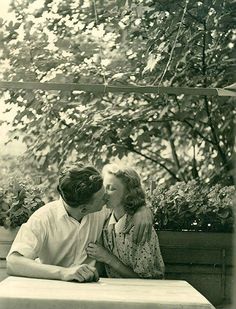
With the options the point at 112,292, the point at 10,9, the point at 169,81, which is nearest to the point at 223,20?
the point at 169,81

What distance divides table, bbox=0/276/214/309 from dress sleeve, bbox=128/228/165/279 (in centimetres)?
37

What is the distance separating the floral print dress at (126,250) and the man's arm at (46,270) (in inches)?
12.9

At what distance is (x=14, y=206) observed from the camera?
3.64 meters

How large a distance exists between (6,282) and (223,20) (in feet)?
8.14

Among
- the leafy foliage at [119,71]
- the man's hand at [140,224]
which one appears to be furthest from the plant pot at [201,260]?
the leafy foliage at [119,71]

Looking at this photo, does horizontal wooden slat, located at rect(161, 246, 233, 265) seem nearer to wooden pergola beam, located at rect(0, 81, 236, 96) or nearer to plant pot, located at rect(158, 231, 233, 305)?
plant pot, located at rect(158, 231, 233, 305)

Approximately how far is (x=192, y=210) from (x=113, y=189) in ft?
2.24

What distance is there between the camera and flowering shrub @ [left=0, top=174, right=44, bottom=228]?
11.8ft

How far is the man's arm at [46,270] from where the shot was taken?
9.22 ft

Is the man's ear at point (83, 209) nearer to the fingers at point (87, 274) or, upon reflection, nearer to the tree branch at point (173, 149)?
the fingers at point (87, 274)

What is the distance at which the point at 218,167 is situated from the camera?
463 centimetres

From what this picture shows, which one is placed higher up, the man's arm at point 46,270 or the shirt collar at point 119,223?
the man's arm at point 46,270

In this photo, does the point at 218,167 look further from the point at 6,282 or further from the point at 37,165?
the point at 6,282

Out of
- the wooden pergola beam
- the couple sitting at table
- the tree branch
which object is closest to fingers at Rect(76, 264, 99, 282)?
the couple sitting at table
